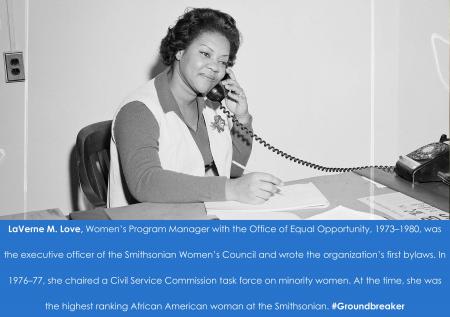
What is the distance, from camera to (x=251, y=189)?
1.29 metres

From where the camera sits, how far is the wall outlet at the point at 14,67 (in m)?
2.07

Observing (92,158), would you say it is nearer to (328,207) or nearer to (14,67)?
(14,67)

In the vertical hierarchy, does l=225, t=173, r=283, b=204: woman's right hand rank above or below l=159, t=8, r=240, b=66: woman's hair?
below

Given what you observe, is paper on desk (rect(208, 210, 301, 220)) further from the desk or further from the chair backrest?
the chair backrest

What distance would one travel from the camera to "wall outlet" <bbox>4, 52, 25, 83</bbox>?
2072 mm

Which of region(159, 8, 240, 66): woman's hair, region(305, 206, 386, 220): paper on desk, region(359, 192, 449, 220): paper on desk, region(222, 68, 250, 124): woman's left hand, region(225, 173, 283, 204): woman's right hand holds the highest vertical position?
region(159, 8, 240, 66): woman's hair

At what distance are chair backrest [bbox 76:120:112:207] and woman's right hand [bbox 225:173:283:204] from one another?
1.50ft

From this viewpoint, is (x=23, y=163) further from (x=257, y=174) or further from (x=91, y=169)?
(x=257, y=174)

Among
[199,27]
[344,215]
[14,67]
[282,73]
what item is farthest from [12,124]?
[344,215]

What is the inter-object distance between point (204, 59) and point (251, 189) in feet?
1.82

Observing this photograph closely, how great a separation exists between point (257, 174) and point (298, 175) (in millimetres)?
1262

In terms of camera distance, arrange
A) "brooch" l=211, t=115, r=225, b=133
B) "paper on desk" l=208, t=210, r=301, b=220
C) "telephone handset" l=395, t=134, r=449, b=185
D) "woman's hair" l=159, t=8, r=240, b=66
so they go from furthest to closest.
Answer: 1. "brooch" l=211, t=115, r=225, b=133
2. "woman's hair" l=159, t=8, r=240, b=66
3. "telephone handset" l=395, t=134, r=449, b=185
4. "paper on desk" l=208, t=210, r=301, b=220

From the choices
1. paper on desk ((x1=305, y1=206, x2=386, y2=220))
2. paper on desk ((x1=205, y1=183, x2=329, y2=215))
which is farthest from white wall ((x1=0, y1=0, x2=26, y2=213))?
Result: paper on desk ((x1=305, y1=206, x2=386, y2=220))

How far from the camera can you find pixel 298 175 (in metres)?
2.54
